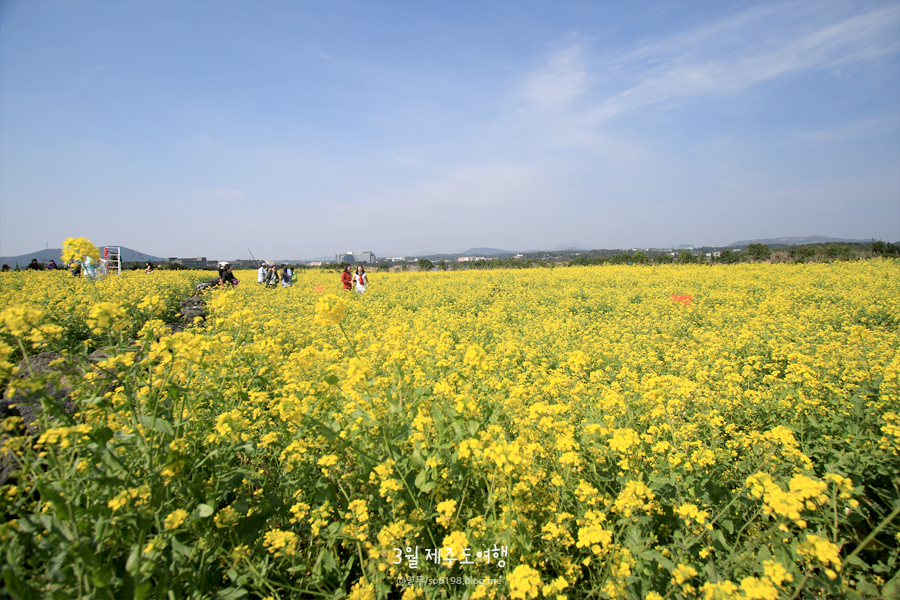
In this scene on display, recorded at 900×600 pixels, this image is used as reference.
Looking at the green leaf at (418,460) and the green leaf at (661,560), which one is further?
the green leaf at (418,460)

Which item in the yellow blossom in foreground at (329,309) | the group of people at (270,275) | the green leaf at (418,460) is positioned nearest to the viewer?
the green leaf at (418,460)

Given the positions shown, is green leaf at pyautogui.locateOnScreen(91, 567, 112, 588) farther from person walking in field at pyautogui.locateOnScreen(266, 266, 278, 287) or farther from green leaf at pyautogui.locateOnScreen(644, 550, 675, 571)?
person walking in field at pyautogui.locateOnScreen(266, 266, 278, 287)

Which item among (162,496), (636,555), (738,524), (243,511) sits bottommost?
(738,524)

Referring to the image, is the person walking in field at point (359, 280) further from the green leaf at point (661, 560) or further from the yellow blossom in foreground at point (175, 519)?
the green leaf at point (661, 560)

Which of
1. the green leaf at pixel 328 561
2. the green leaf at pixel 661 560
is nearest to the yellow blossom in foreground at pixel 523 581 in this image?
the green leaf at pixel 661 560

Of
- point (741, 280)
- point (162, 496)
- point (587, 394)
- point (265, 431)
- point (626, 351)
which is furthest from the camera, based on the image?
point (741, 280)

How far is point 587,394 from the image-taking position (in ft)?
13.2

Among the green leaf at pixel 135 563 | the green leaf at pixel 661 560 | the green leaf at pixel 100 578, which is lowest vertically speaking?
the green leaf at pixel 661 560

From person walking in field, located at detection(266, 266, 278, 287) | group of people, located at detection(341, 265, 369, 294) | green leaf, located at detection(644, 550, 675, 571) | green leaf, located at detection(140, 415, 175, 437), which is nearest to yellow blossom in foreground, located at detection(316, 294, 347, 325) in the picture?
green leaf, located at detection(140, 415, 175, 437)

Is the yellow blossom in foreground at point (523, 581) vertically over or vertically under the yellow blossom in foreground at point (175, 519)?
under

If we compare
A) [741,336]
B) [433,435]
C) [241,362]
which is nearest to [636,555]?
[433,435]

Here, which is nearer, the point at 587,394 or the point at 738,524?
the point at 738,524

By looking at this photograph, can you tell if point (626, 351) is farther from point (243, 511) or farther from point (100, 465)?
point (100, 465)

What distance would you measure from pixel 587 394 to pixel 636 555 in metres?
2.04
